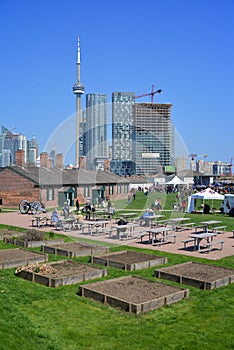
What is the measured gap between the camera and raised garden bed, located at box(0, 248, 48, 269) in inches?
592

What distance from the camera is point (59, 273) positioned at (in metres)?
13.7

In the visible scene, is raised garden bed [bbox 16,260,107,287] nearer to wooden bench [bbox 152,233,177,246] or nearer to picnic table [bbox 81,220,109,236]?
wooden bench [bbox 152,233,177,246]

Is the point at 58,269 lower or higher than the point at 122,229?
lower

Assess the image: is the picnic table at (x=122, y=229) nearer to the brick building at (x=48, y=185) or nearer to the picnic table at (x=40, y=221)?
the picnic table at (x=40, y=221)

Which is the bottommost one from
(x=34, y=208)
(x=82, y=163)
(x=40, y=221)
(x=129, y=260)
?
(x=129, y=260)

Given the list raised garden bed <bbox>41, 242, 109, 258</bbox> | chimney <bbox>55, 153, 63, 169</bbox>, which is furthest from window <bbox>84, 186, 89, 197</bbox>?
raised garden bed <bbox>41, 242, 109, 258</bbox>

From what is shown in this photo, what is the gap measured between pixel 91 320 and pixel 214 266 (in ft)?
21.2

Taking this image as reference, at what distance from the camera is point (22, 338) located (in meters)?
8.53

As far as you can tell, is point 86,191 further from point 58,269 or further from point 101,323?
point 101,323

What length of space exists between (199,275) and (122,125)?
65.2 meters

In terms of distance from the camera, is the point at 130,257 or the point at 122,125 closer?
the point at 130,257

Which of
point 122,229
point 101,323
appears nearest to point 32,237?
point 122,229

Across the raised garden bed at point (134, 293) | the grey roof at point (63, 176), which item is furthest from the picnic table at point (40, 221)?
the raised garden bed at point (134, 293)

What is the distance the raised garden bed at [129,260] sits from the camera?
49.4 ft
